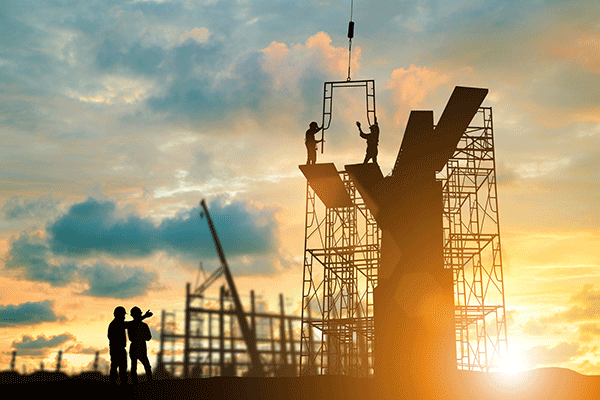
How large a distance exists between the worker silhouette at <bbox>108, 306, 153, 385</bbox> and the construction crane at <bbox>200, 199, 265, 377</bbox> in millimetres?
49967

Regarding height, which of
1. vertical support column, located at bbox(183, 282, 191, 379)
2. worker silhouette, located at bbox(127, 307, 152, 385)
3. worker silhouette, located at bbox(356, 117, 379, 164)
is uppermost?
worker silhouette, located at bbox(356, 117, 379, 164)

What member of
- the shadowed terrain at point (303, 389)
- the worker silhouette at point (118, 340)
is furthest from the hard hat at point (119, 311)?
the shadowed terrain at point (303, 389)

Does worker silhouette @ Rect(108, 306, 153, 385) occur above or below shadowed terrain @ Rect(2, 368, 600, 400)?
above

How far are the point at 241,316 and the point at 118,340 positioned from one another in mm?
61086

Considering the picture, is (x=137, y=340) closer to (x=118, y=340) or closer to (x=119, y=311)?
(x=118, y=340)

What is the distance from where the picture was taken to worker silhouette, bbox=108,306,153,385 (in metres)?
12.2

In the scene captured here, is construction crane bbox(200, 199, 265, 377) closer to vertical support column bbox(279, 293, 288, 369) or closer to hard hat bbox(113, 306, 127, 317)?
vertical support column bbox(279, 293, 288, 369)

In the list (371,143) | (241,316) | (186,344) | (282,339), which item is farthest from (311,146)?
(241,316)

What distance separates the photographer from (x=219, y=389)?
45.8ft

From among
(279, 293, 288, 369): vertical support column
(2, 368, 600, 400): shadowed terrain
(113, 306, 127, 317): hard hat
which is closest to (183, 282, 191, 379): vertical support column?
(279, 293, 288, 369): vertical support column

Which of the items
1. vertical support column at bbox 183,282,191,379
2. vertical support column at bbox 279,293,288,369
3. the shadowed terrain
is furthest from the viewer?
vertical support column at bbox 279,293,288,369

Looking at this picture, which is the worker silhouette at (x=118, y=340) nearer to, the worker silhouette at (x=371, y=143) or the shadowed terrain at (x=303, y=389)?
the shadowed terrain at (x=303, y=389)

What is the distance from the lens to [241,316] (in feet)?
237

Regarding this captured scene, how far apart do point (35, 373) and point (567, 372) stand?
30.5 meters
